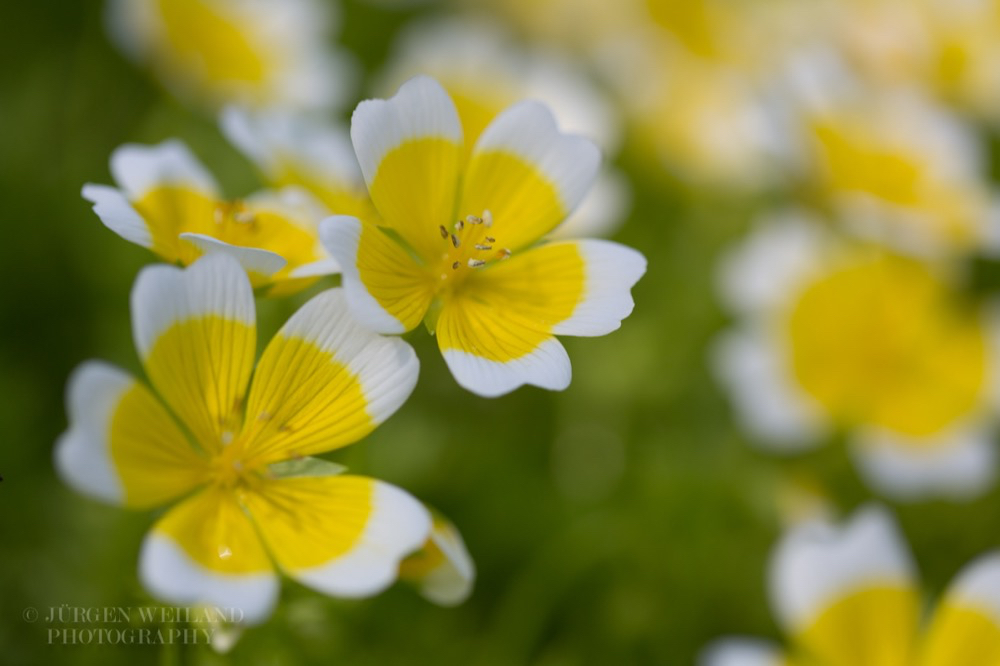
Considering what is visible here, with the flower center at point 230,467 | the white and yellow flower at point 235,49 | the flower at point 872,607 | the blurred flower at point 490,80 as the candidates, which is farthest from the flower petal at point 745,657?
the white and yellow flower at point 235,49

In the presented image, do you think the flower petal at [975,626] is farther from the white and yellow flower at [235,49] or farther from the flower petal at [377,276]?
the white and yellow flower at [235,49]

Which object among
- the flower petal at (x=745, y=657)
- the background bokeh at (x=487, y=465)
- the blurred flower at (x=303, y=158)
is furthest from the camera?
the background bokeh at (x=487, y=465)

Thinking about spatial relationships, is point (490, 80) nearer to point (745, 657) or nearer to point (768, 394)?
point (768, 394)

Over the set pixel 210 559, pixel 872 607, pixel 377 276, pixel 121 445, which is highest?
pixel 377 276

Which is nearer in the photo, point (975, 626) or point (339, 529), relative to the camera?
point (339, 529)

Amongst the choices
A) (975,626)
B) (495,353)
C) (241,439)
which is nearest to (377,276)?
(495,353)

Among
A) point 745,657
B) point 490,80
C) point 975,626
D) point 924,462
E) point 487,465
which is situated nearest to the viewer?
point 975,626

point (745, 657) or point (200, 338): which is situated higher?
point (200, 338)

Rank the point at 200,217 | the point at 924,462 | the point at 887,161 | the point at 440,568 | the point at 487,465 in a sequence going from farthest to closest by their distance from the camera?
1. the point at 887,161
2. the point at 487,465
3. the point at 924,462
4. the point at 200,217
5. the point at 440,568
